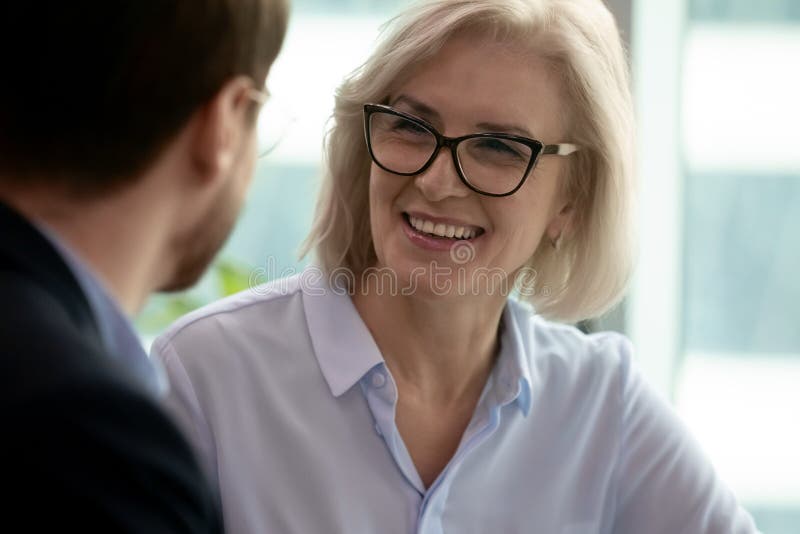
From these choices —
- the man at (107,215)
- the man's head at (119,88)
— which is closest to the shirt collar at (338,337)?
the man at (107,215)

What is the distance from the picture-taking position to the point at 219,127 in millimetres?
967

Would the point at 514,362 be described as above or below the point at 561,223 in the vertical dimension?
below

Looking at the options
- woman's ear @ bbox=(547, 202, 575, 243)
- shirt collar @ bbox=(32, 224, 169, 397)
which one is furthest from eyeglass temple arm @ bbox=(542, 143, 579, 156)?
shirt collar @ bbox=(32, 224, 169, 397)

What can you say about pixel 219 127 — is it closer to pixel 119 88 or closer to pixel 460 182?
pixel 119 88

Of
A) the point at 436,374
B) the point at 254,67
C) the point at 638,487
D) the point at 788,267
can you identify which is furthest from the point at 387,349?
the point at 788,267

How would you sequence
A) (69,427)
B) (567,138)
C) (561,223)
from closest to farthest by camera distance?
(69,427), (567,138), (561,223)

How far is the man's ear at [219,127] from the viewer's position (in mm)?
960

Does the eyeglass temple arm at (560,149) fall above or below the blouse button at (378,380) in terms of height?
above

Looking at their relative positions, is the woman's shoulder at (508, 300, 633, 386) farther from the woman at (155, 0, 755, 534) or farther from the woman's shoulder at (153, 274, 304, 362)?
the woman's shoulder at (153, 274, 304, 362)

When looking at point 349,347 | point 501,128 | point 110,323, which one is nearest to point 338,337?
point 349,347

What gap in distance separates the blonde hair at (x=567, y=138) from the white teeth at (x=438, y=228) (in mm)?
184

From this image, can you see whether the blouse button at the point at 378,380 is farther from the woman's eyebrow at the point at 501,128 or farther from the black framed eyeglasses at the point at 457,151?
the woman's eyebrow at the point at 501,128

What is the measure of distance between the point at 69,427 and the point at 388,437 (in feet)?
3.07

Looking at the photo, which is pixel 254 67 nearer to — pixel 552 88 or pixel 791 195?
pixel 552 88
